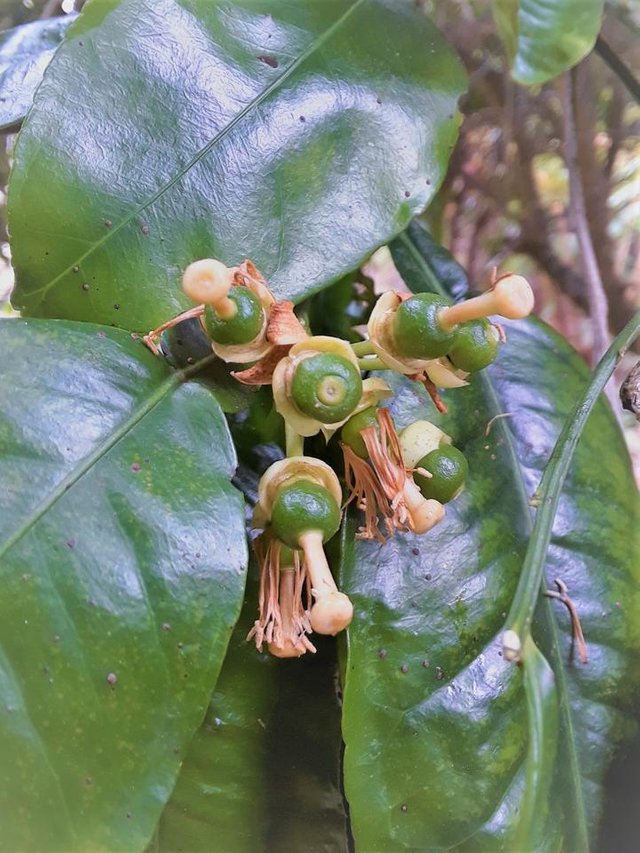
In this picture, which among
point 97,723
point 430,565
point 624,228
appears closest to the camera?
point 97,723

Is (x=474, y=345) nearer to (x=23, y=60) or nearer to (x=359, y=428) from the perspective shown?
(x=359, y=428)

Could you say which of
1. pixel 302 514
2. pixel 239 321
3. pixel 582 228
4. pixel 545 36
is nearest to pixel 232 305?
pixel 239 321

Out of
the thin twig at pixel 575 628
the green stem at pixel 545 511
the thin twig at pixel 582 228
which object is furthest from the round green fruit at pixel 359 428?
the thin twig at pixel 582 228

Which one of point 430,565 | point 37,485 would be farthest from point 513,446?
point 37,485

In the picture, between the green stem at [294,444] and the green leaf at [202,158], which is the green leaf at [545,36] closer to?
the green leaf at [202,158]

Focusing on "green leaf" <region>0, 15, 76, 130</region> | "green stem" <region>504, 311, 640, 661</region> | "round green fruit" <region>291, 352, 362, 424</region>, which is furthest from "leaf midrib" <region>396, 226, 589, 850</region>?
"green leaf" <region>0, 15, 76, 130</region>

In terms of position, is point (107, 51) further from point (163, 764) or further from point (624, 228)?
point (624, 228)

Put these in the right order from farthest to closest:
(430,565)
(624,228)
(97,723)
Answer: (624,228) < (430,565) < (97,723)
